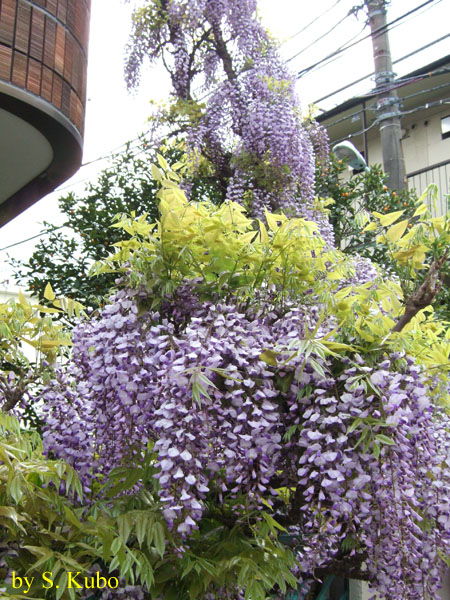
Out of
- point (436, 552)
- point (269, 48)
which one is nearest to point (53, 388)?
point (436, 552)

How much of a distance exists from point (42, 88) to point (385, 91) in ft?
23.4

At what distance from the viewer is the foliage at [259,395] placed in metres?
2.01

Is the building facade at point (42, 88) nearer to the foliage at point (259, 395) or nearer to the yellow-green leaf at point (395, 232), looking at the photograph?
the foliage at point (259, 395)

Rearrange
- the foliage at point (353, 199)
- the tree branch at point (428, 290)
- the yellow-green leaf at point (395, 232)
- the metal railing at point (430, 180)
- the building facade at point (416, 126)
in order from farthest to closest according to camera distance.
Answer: the building facade at point (416, 126) < the metal railing at point (430, 180) < the foliage at point (353, 199) < the yellow-green leaf at point (395, 232) < the tree branch at point (428, 290)

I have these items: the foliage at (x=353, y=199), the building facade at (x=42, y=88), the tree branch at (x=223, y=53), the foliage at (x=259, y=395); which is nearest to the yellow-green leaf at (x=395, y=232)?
the foliage at (x=259, y=395)

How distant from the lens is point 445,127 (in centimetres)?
1155

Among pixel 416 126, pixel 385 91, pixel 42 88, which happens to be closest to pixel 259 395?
pixel 42 88

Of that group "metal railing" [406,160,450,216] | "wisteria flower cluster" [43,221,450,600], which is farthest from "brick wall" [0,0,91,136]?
"metal railing" [406,160,450,216]

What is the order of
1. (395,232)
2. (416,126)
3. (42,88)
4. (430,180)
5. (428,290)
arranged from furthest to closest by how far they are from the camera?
(416,126) → (430,180) → (395,232) → (428,290) → (42,88)

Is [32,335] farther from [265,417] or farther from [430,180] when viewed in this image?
[430,180]

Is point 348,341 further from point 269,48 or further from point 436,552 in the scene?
point 269,48

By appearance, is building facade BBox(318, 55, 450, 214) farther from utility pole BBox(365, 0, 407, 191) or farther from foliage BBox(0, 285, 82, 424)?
foliage BBox(0, 285, 82, 424)

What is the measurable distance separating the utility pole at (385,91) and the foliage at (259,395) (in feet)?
19.2

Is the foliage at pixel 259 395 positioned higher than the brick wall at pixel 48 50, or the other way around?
the brick wall at pixel 48 50
